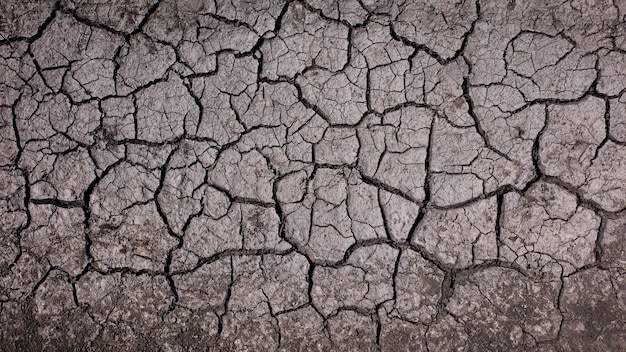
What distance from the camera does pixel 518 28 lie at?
3.01m

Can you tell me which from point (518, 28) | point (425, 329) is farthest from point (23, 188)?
point (518, 28)

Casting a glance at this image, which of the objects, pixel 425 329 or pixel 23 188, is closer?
pixel 425 329

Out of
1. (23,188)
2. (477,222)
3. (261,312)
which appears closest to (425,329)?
(477,222)

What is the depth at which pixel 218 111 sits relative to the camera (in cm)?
302

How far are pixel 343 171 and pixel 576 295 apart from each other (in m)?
1.28

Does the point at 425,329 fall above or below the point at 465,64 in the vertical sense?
below

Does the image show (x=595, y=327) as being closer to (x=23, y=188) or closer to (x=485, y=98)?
(x=485, y=98)

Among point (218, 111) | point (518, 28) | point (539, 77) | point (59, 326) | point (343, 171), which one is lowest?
point (59, 326)

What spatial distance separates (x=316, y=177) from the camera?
293 cm

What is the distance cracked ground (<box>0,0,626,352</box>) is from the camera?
2801mm

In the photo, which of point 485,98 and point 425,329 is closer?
point 425,329

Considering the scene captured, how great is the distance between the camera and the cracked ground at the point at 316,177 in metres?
2.80

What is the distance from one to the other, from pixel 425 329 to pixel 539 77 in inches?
55.6

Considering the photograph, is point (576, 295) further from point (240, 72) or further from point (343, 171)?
point (240, 72)
